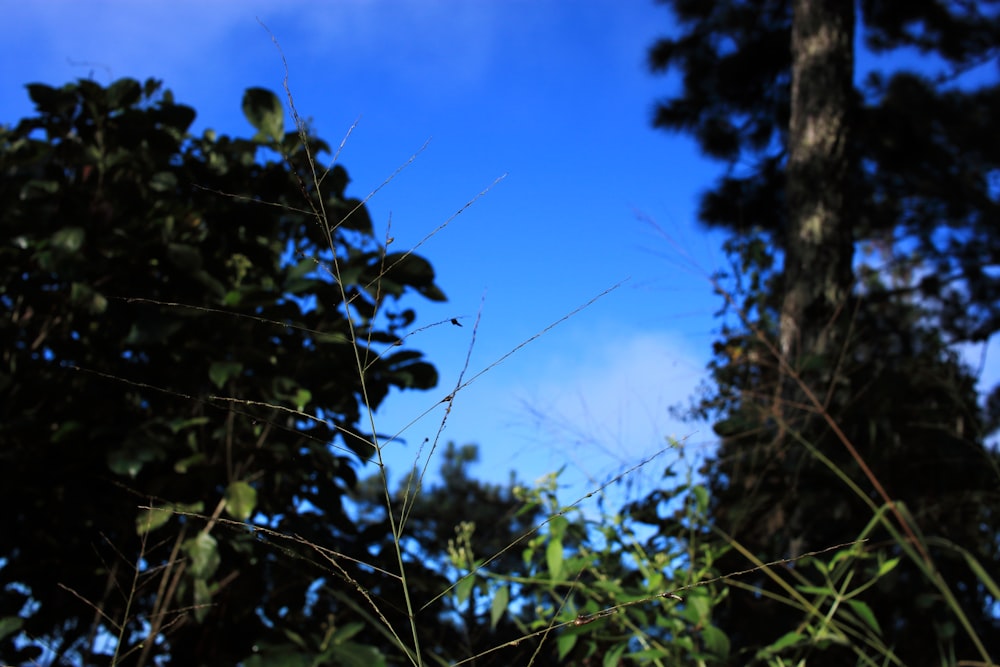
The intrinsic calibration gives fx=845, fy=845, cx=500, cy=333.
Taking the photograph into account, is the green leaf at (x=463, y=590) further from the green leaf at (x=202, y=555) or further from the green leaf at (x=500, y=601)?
the green leaf at (x=202, y=555)

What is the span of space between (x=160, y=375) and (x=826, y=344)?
1.84 metres

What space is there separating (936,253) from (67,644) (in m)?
7.28

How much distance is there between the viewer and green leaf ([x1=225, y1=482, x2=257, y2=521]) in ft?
5.02

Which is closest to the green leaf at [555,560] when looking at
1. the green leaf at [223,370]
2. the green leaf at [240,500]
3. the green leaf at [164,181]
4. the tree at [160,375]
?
the tree at [160,375]

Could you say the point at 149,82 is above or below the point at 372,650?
above

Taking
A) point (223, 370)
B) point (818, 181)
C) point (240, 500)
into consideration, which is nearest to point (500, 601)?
point (240, 500)

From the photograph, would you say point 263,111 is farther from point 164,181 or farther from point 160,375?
point 160,375

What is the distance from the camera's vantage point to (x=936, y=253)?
23.6 ft

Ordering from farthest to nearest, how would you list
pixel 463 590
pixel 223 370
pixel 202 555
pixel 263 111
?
pixel 263 111, pixel 463 590, pixel 223 370, pixel 202 555

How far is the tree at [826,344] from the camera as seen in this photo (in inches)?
76.5

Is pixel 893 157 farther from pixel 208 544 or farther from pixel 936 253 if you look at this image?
pixel 208 544

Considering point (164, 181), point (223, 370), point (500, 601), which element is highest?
point (164, 181)

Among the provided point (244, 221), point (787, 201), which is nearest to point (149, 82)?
point (244, 221)

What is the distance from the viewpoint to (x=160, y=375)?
5.96 ft
